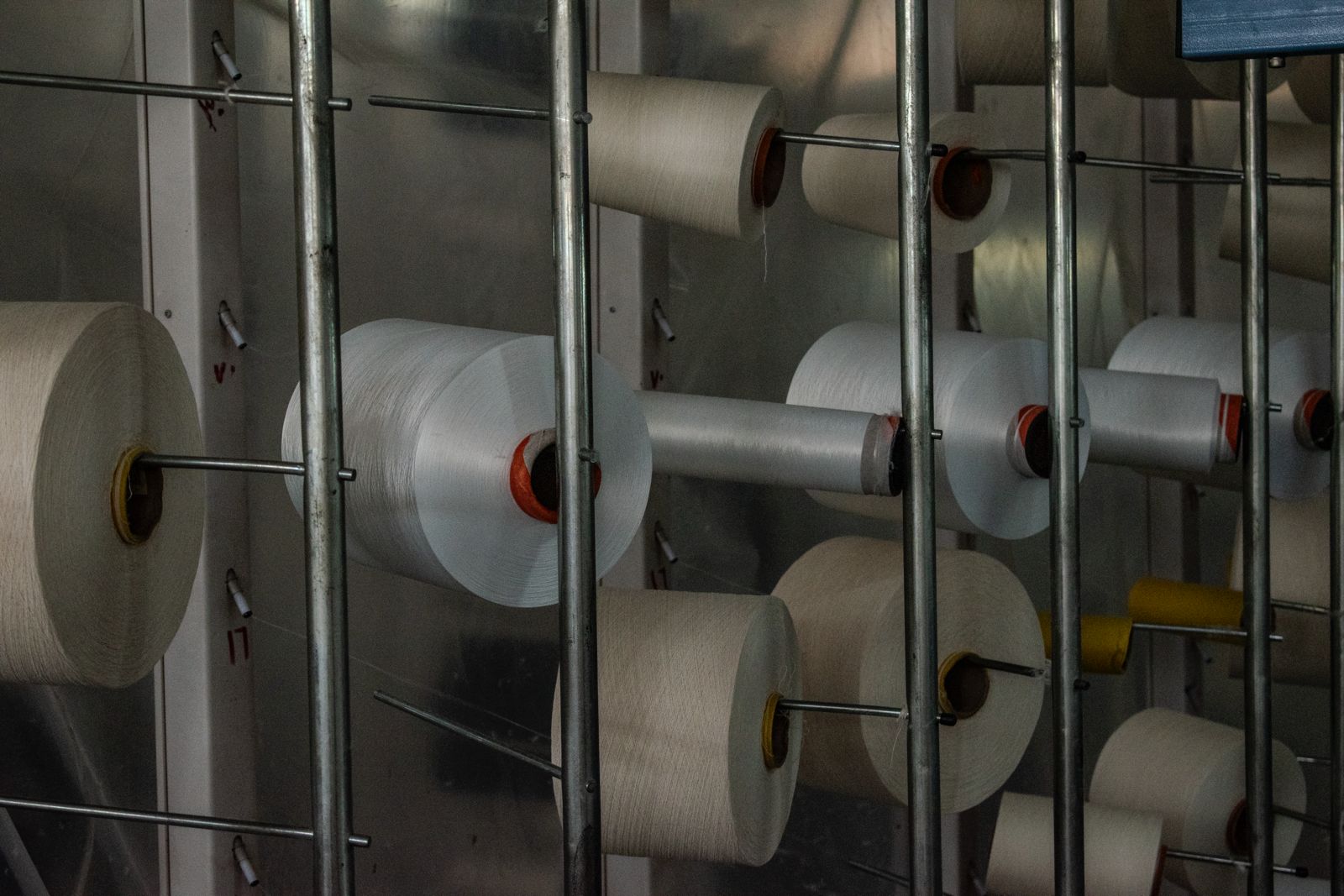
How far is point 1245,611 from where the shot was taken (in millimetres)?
1954

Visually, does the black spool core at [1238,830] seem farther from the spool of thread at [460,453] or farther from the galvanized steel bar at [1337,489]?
the spool of thread at [460,453]

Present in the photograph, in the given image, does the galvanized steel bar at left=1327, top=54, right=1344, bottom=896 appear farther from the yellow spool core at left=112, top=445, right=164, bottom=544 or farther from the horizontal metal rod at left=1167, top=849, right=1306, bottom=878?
the yellow spool core at left=112, top=445, right=164, bottom=544

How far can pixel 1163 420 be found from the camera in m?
1.92

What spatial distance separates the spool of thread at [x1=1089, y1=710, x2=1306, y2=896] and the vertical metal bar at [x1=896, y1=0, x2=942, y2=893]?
2.41 ft

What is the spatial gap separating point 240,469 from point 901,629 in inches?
32.2

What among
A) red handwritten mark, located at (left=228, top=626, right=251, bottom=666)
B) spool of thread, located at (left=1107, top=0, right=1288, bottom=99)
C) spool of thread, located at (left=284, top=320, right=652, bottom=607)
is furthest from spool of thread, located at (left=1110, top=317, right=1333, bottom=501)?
red handwritten mark, located at (left=228, top=626, right=251, bottom=666)

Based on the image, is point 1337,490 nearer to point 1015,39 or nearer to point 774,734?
point 1015,39

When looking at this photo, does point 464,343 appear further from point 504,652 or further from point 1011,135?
point 1011,135

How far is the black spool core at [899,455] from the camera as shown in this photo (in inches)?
59.5

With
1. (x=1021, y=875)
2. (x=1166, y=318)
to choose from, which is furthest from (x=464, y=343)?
(x=1166, y=318)

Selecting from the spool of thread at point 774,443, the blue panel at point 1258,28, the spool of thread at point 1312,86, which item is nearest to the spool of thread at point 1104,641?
the spool of thread at point 774,443

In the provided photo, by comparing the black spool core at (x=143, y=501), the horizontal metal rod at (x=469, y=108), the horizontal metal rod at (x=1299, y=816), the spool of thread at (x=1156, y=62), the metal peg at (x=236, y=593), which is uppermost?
the spool of thread at (x=1156, y=62)

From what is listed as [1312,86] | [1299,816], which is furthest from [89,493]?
[1312,86]

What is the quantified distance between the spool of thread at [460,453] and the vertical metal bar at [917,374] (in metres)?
0.33
